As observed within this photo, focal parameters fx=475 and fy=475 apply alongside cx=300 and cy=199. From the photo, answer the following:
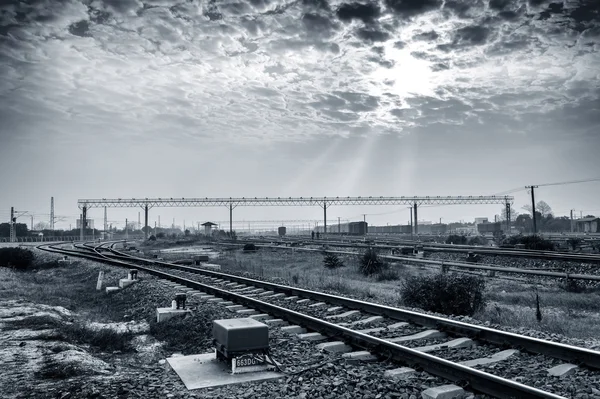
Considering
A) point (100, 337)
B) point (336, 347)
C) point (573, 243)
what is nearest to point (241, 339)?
point (336, 347)

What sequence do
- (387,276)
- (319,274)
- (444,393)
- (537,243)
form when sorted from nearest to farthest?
(444,393), (387,276), (319,274), (537,243)

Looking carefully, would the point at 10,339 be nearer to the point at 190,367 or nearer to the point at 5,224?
the point at 190,367

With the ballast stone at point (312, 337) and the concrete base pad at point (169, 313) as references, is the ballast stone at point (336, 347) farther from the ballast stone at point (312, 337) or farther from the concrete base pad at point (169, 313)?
the concrete base pad at point (169, 313)

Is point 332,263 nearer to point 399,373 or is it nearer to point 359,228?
point 399,373

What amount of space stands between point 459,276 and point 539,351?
5.96m

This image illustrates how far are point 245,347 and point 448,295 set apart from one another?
23.5 ft

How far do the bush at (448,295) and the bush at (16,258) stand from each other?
2544 cm

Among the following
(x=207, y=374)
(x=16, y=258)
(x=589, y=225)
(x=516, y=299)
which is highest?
(x=589, y=225)

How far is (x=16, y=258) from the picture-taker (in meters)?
28.9

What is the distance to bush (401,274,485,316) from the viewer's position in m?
12.0

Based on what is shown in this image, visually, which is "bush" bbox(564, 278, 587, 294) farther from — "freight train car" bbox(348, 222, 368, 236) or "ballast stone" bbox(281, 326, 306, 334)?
"freight train car" bbox(348, 222, 368, 236)

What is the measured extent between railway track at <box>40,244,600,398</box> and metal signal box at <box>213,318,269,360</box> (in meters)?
1.63

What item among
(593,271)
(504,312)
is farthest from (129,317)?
(593,271)

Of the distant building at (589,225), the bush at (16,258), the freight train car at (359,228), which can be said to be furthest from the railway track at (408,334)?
the distant building at (589,225)
